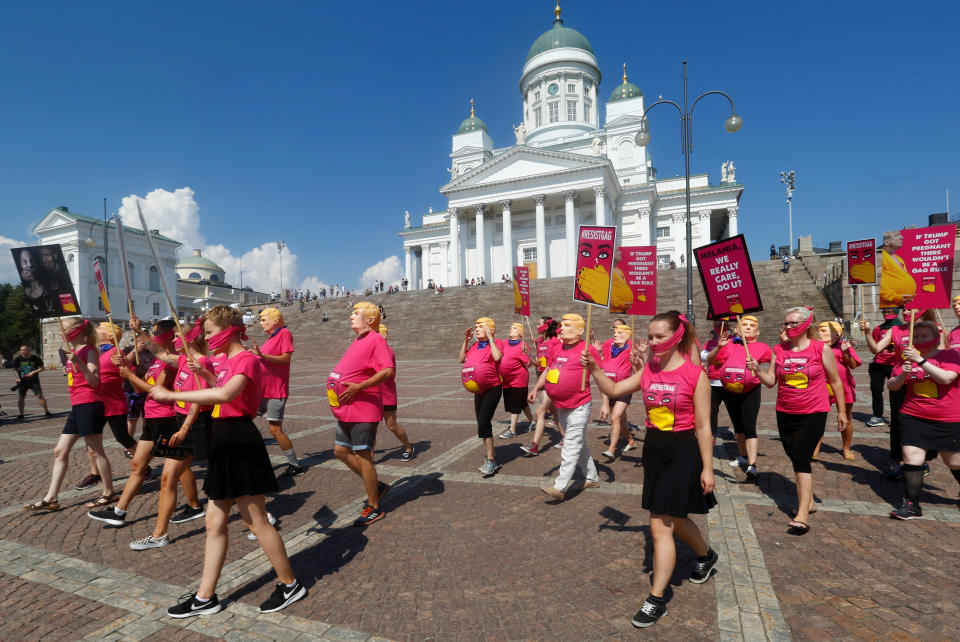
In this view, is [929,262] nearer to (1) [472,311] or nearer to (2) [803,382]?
(2) [803,382]

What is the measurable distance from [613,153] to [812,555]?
194 feet

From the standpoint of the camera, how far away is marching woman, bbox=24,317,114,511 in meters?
4.80

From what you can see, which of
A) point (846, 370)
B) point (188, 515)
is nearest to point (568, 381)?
point (188, 515)

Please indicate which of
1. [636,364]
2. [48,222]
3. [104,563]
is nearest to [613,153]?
[636,364]

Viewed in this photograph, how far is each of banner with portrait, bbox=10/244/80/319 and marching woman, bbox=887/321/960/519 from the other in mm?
8284

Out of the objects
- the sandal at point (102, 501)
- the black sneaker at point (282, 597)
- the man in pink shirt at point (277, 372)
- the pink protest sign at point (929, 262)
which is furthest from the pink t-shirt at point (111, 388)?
the pink protest sign at point (929, 262)

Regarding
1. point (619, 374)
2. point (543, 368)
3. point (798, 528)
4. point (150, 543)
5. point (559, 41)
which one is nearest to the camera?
point (798, 528)

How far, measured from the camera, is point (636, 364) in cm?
614

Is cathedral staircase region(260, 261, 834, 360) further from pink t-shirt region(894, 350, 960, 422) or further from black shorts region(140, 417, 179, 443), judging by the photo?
black shorts region(140, 417, 179, 443)

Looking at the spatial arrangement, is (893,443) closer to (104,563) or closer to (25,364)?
(104,563)

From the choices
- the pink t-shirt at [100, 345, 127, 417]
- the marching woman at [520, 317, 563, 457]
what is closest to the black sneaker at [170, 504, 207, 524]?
the pink t-shirt at [100, 345, 127, 417]

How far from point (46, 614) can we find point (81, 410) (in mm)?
2456

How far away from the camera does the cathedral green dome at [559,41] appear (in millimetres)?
62156

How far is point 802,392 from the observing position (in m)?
4.20
